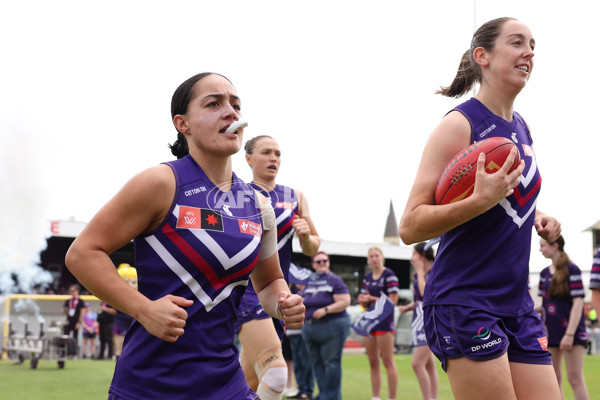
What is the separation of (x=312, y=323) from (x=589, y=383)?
28.6 feet

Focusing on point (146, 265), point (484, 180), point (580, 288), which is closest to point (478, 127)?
point (484, 180)

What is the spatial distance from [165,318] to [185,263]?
28 centimetres

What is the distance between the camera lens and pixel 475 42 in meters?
3.70

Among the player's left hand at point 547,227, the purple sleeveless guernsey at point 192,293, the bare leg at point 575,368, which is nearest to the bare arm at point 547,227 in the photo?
the player's left hand at point 547,227

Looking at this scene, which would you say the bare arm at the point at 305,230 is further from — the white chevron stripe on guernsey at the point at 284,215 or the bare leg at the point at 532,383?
the bare leg at the point at 532,383

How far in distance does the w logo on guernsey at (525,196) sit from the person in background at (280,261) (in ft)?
7.10

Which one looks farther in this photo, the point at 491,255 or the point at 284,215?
the point at 284,215

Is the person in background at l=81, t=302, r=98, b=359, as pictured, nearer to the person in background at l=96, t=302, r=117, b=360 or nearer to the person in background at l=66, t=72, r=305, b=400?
the person in background at l=96, t=302, r=117, b=360

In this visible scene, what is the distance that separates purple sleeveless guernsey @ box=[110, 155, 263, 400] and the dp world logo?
3.47ft

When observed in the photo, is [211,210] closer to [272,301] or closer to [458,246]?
[272,301]

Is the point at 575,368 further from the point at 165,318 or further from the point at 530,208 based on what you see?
the point at 165,318

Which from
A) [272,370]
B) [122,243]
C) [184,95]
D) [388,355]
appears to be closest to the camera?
[122,243]

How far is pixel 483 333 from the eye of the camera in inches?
122

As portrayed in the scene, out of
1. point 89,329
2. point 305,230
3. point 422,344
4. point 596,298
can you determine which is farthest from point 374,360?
point 89,329
